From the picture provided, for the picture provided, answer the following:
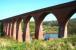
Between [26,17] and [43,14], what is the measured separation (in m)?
6.53

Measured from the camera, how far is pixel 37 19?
2333 cm

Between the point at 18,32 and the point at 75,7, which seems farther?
the point at 18,32

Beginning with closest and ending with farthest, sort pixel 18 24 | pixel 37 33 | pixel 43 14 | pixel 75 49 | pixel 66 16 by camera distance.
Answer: pixel 75 49 < pixel 66 16 < pixel 43 14 < pixel 37 33 < pixel 18 24

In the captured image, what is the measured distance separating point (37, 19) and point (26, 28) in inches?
224

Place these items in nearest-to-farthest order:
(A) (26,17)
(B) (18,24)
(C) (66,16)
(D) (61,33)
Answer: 1. (C) (66,16)
2. (D) (61,33)
3. (A) (26,17)
4. (B) (18,24)

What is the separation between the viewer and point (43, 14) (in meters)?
22.1

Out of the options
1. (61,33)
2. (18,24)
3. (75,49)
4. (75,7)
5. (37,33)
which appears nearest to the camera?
(75,49)

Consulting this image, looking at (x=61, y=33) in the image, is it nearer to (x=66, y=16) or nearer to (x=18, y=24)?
(x=66, y=16)

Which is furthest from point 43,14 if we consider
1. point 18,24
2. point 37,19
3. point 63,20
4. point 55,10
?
point 18,24

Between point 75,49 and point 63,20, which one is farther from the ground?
point 63,20

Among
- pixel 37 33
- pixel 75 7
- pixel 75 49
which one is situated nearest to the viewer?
pixel 75 49

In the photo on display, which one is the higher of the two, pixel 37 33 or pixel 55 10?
pixel 55 10

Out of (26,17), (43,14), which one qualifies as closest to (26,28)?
(26,17)

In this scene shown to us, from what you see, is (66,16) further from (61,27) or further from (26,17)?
(26,17)
